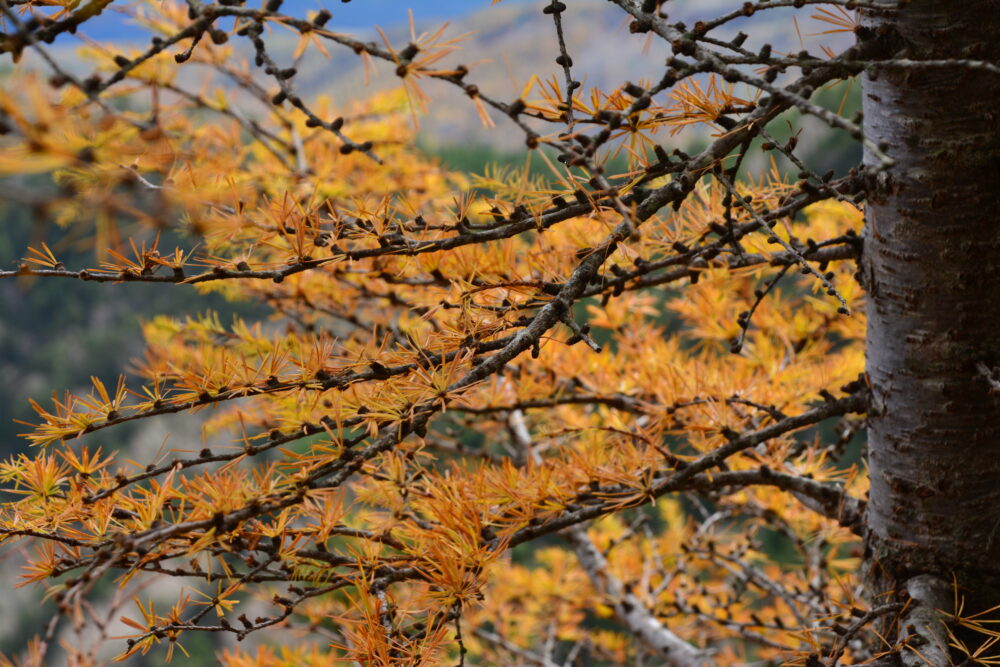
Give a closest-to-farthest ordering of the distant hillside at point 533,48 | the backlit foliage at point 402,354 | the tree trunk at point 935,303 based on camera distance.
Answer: the backlit foliage at point 402,354 < the tree trunk at point 935,303 < the distant hillside at point 533,48

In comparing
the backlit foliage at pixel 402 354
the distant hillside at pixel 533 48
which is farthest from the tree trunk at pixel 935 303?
the distant hillside at pixel 533 48

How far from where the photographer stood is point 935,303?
80 centimetres

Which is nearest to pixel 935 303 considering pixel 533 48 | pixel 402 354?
pixel 402 354

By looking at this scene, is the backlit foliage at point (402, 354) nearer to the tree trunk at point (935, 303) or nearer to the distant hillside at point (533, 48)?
the tree trunk at point (935, 303)

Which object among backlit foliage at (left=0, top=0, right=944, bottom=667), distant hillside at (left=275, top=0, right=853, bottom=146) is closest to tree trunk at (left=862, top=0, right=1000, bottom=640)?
backlit foliage at (left=0, top=0, right=944, bottom=667)

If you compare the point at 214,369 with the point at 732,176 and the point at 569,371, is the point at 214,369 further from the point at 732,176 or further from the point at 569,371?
the point at 569,371

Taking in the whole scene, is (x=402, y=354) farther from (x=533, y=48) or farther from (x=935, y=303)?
(x=533, y=48)

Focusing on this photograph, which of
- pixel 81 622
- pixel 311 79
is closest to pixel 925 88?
pixel 81 622

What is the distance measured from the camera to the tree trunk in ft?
2.39

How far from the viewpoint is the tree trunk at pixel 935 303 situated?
0.73 m

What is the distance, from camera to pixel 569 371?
1336 mm

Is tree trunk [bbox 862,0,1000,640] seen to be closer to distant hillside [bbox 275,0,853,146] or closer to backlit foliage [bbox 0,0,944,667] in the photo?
backlit foliage [bbox 0,0,944,667]

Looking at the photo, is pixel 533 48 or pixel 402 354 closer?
pixel 402 354

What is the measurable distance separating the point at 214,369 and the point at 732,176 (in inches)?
23.6
